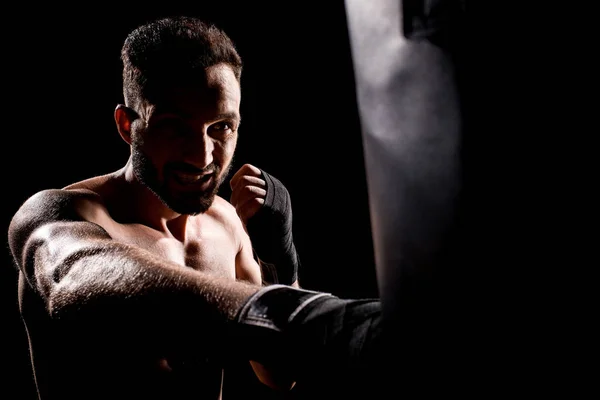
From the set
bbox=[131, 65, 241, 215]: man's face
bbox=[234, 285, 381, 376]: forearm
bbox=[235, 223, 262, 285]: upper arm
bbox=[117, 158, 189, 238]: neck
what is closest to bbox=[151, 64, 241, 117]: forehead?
bbox=[131, 65, 241, 215]: man's face

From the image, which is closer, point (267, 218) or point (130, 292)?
point (130, 292)

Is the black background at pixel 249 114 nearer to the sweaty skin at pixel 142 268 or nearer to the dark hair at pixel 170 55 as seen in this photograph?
the sweaty skin at pixel 142 268

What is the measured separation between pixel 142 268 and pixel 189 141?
A: 20.8 inches

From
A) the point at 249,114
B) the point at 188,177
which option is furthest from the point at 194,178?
the point at 249,114

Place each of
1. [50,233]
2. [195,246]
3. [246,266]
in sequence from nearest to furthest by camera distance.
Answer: [50,233]
[195,246]
[246,266]

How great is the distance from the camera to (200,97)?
1045 mm

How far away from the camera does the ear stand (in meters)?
1.16

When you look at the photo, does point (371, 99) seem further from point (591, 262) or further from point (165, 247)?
point (165, 247)

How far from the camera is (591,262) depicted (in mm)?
352

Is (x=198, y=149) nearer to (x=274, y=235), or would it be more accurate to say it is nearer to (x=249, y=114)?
(x=274, y=235)

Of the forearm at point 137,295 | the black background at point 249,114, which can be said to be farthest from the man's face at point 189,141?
the black background at point 249,114

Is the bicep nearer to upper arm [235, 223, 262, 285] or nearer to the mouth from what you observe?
upper arm [235, 223, 262, 285]

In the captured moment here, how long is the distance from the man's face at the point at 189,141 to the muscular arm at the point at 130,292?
0.37m

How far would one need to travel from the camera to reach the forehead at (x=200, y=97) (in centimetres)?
104
